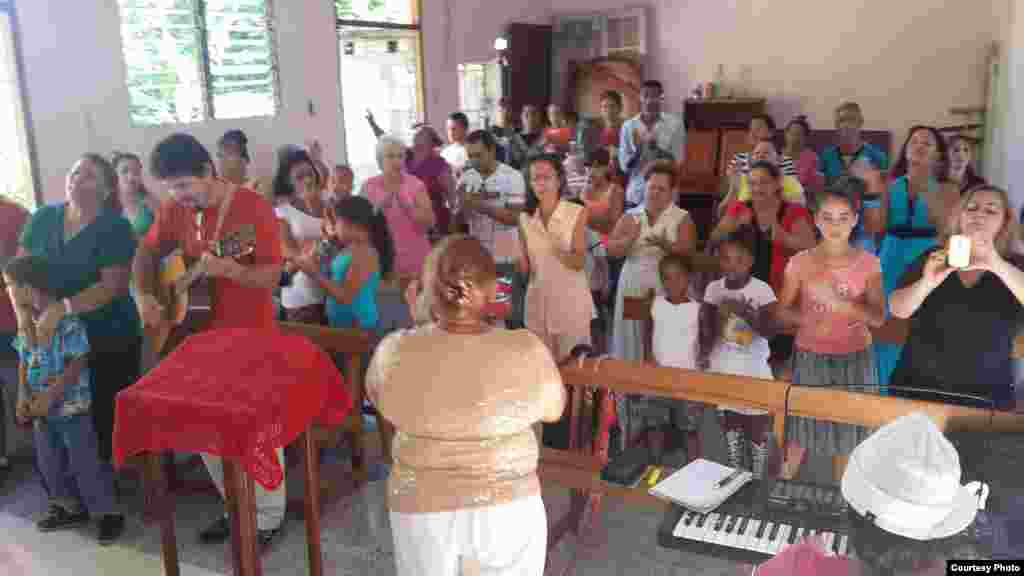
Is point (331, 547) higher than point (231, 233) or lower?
lower

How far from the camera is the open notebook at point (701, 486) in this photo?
7.72 ft

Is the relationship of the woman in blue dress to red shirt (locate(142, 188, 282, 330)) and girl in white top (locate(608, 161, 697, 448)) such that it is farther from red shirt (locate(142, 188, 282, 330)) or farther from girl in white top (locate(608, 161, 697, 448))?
red shirt (locate(142, 188, 282, 330))

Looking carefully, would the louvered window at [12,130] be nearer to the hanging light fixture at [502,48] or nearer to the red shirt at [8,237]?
the red shirt at [8,237]

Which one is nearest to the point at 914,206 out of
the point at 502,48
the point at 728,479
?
the point at 728,479

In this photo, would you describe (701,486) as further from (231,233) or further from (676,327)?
(231,233)

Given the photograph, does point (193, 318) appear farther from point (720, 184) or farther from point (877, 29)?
point (877, 29)

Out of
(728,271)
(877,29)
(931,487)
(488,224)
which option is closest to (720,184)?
(877,29)

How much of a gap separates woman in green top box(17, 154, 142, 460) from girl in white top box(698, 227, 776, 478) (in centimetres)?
258

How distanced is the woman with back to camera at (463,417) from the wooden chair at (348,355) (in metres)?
1.38

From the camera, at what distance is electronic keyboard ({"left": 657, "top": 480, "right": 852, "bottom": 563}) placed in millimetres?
2207

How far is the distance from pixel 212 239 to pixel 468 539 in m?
1.69

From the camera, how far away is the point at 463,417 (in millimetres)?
2061

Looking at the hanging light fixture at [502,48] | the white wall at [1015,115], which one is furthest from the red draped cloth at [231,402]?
the hanging light fixture at [502,48]

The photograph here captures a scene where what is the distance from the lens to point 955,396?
289cm
